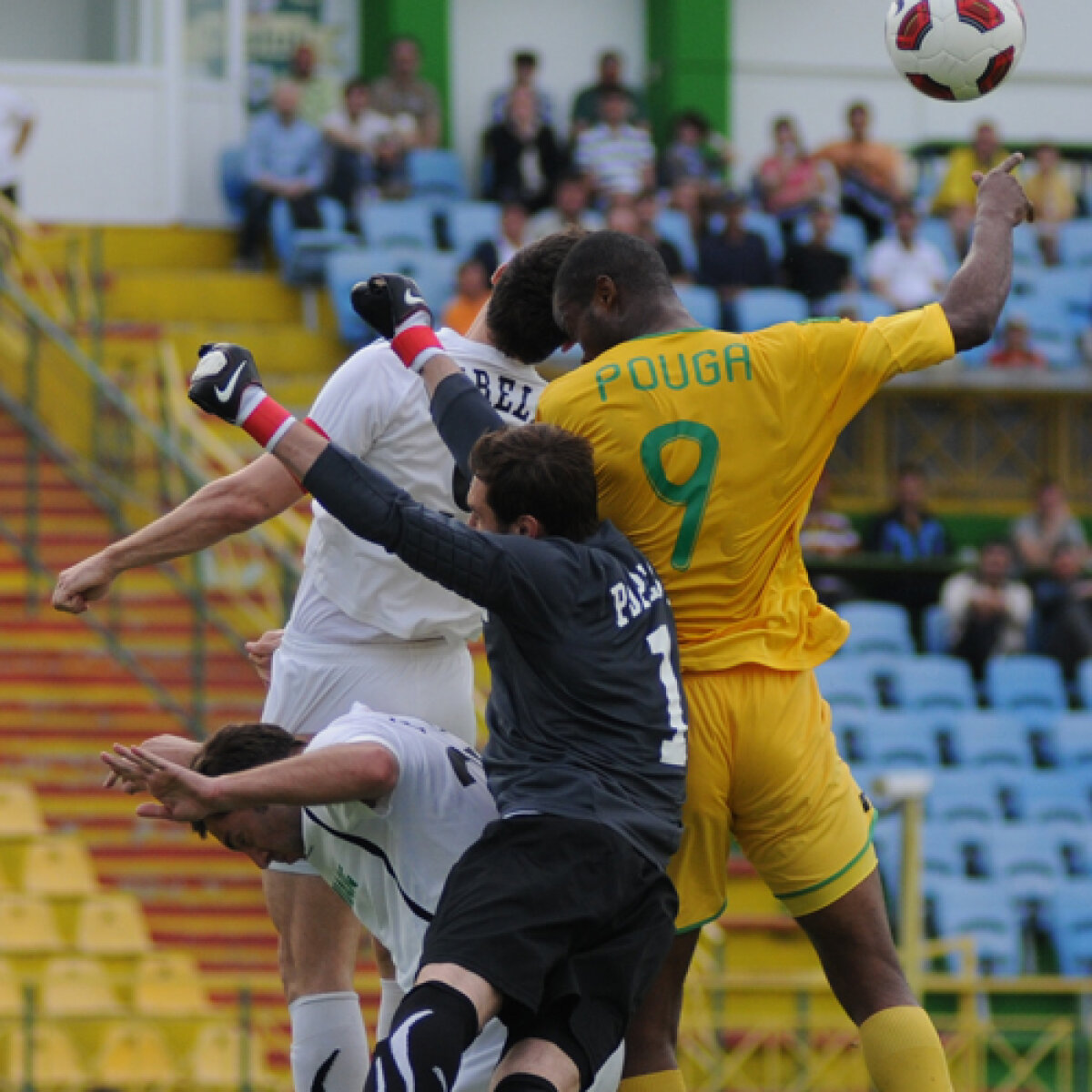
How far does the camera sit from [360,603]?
19.4 ft

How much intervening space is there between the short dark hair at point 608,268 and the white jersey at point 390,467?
1.44 ft

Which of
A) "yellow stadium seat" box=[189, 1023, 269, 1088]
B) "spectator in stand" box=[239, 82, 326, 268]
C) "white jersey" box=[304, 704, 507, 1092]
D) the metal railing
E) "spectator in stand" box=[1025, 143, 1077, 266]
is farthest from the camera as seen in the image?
"spectator in stand" box=[1025, 143, 1077, 266]

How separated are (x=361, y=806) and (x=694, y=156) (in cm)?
1430

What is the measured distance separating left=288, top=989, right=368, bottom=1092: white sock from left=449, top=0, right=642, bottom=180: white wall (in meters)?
14.9

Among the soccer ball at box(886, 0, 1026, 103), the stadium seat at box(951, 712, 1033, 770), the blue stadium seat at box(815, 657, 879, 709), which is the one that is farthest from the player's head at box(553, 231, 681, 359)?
the stadium seat at box(951, 712, 1033, 770)

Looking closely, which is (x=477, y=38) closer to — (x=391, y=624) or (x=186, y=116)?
(x=186, y=116)

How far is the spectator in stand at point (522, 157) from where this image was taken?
59.4 ft

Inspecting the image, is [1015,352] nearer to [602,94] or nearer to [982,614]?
[982,614]

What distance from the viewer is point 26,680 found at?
41.2ft

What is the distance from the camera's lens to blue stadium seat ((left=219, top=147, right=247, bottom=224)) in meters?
17.8

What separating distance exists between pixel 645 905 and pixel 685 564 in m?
0.81

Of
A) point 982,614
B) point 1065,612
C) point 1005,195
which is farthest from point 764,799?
point 1065,612

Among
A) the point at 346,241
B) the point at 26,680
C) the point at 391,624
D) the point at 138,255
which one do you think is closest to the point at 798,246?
the point at 346,241

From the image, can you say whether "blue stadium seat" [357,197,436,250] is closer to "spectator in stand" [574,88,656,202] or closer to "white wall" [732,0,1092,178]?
"spectator in stand" [574,88,656,202]
